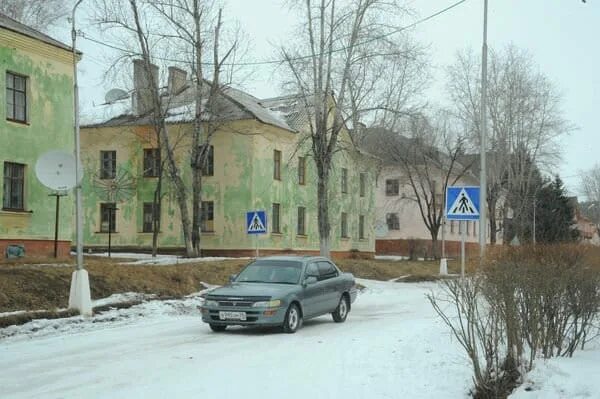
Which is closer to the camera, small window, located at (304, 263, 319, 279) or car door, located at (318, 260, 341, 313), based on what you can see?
small window, located at (304, 263, 319, 279)

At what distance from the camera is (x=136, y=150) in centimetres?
4353

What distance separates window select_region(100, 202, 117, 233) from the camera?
43.2m

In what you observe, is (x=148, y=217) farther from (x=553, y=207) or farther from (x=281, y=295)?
(x=553, y=207)

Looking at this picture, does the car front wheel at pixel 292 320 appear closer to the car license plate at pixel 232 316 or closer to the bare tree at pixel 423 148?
the car license plate at pixel 232 316

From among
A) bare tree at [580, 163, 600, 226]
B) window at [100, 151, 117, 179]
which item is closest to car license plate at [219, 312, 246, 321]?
window at [100, 151, 117, 179]

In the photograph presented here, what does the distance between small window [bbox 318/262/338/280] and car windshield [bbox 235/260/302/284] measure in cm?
75

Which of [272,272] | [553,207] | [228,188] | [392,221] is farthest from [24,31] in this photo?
[553,207]

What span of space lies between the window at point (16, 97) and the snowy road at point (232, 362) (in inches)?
532

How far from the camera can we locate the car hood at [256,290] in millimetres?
14227

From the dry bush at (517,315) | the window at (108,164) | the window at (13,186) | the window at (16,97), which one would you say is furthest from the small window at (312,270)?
the window at (108,164)

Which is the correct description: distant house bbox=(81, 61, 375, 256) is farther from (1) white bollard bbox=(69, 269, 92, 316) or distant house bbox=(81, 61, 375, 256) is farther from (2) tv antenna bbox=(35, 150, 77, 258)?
(1) white bollard bbox=(69, 269, 92, 316)

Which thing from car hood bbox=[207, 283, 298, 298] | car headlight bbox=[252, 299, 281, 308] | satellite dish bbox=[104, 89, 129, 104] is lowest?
car headlight bbox=[252, 299, 281, 308]

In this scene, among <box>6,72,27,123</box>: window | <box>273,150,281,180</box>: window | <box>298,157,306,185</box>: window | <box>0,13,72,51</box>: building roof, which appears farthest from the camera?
<box>298,157,306,185</box>: window

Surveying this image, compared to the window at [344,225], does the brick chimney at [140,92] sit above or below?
above
